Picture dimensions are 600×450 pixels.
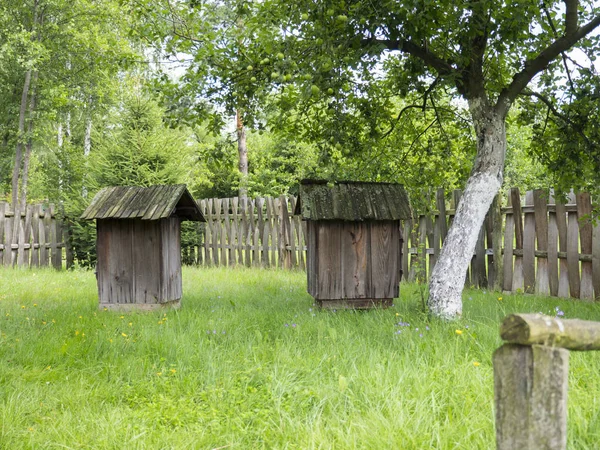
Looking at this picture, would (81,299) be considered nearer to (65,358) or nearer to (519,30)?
(65,358)

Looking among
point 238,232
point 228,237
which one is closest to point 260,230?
point 238,232

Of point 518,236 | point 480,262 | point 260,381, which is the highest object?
point 518,236

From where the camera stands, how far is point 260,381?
4348 mm

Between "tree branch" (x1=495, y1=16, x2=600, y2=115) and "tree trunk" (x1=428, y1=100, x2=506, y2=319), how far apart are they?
8.4 inches

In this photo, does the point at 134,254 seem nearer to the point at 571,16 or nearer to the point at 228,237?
the point at 571,16

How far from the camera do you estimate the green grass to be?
133 inches

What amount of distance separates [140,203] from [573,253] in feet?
21.5

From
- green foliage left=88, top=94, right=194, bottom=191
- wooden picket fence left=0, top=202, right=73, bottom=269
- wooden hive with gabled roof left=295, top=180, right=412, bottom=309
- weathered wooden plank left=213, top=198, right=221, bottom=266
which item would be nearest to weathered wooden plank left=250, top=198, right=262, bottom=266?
weathered wooden plank left=213, top=198, right=221, bottom=266

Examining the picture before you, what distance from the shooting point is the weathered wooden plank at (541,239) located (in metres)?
8.46

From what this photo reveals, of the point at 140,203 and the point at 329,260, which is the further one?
→ the point at 140,203

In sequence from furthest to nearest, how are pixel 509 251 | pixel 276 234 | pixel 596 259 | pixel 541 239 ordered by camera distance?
pixel 276 234 → pixel 509 251 → pixel 541 239 → pixel 596 259

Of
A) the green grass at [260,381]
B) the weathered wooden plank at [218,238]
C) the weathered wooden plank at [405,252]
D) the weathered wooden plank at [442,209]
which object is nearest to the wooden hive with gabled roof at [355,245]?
the green grass at [260,381]

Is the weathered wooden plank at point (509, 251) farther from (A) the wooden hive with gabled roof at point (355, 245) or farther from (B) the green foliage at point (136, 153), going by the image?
(B) the green foliage at point (136, 153)

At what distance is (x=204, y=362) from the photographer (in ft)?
16.0
